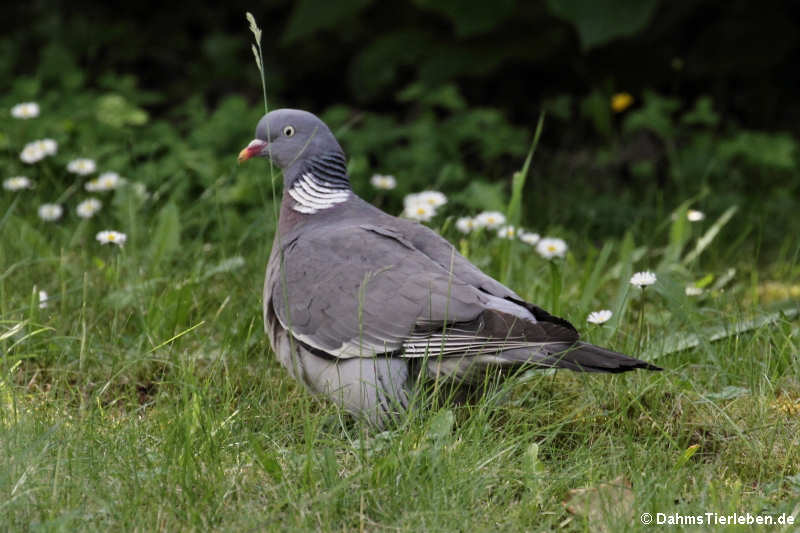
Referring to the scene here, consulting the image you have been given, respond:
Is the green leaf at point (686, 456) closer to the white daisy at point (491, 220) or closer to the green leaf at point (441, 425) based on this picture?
the green leaf at point (441, 425)

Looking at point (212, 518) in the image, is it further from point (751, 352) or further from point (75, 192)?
point (75, 192)

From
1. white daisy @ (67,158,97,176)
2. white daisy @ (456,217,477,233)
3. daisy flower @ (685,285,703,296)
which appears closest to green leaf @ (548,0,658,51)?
white daisy @ (456,217,477,233)

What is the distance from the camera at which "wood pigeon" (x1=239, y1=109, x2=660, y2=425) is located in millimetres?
2732

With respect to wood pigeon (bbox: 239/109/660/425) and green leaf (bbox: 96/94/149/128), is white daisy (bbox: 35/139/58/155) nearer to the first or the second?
green leaf (bbox: 96/94/149/128)

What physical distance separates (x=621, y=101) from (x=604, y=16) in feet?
3.63

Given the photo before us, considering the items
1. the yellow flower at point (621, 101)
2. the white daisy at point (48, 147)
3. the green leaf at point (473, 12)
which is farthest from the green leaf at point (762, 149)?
the white daisy at point (48, 147)

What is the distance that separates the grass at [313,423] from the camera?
7.68 feet

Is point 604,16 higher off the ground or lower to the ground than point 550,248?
higher

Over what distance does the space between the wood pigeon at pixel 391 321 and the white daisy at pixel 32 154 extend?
180 cm

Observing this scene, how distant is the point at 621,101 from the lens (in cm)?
587

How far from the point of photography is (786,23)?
17.9 ft

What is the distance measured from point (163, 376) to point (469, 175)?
2650 mm

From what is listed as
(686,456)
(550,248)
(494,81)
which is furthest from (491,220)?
(494,81)

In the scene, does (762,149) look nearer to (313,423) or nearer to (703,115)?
(703,115)
